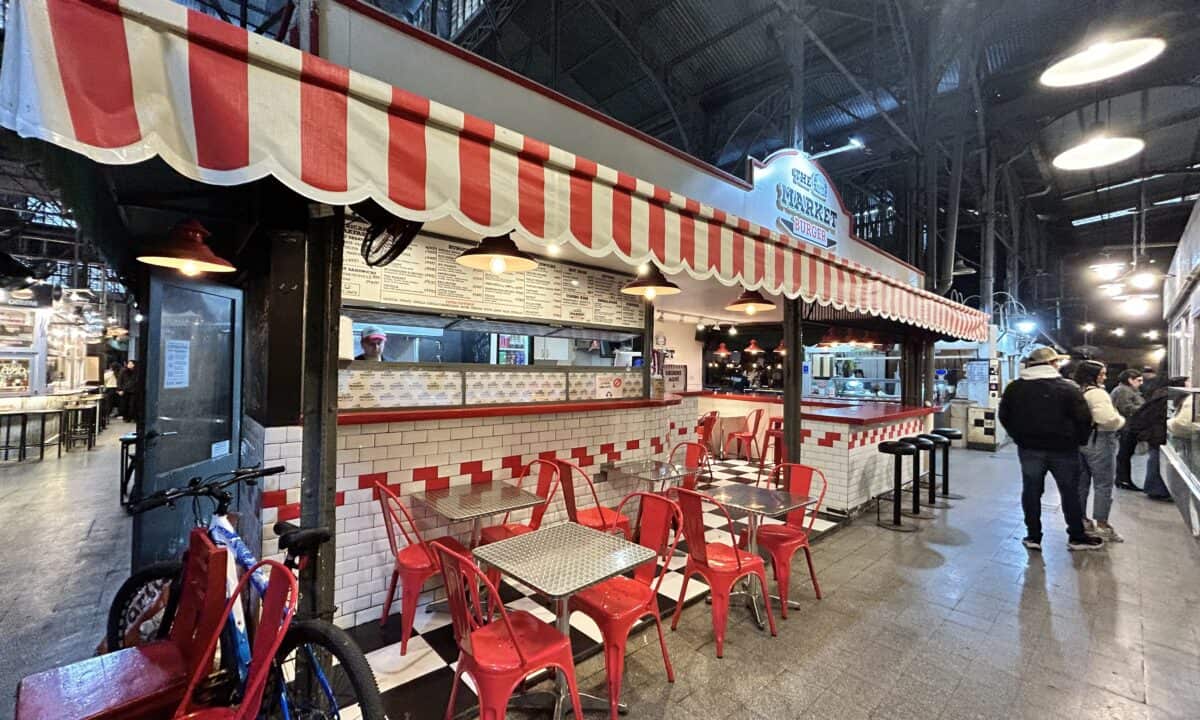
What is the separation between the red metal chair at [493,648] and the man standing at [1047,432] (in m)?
4.41

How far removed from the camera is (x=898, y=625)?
2957 millimetres

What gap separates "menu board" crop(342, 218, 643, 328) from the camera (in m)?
3.44

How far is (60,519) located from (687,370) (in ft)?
31.3

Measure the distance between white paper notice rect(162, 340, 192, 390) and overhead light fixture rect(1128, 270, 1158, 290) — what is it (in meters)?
11.5

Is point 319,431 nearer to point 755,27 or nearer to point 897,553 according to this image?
point 897,553

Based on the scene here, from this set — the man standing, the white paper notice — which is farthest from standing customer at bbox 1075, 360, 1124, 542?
the white paper notice

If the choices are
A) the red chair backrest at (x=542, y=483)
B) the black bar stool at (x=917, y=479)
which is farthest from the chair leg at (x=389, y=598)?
the black bar stool at (x=917, y=479)

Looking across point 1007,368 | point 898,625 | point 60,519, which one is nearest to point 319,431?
point 898,625

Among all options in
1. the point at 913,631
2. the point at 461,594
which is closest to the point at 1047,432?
the point at 913,631

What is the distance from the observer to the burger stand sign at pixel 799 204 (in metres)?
4.64

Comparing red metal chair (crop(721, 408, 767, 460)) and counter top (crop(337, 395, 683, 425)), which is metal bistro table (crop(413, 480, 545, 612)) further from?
red metal chair (crop(721, 408, 767, 460))

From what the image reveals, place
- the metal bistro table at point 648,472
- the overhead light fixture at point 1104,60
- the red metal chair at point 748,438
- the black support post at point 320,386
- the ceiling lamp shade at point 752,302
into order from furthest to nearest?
the red metal chair at point 748,438, the ceiling lamp shade at point 752,302, the metal bistro table at point 648,472, the overhead light fixture at point 1104,60, the black support post at point 320,386

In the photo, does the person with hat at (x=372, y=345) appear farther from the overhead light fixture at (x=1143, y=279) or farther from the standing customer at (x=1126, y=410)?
the overhead light fixture at (x=1143, y=279)

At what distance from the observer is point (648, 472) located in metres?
3.77
